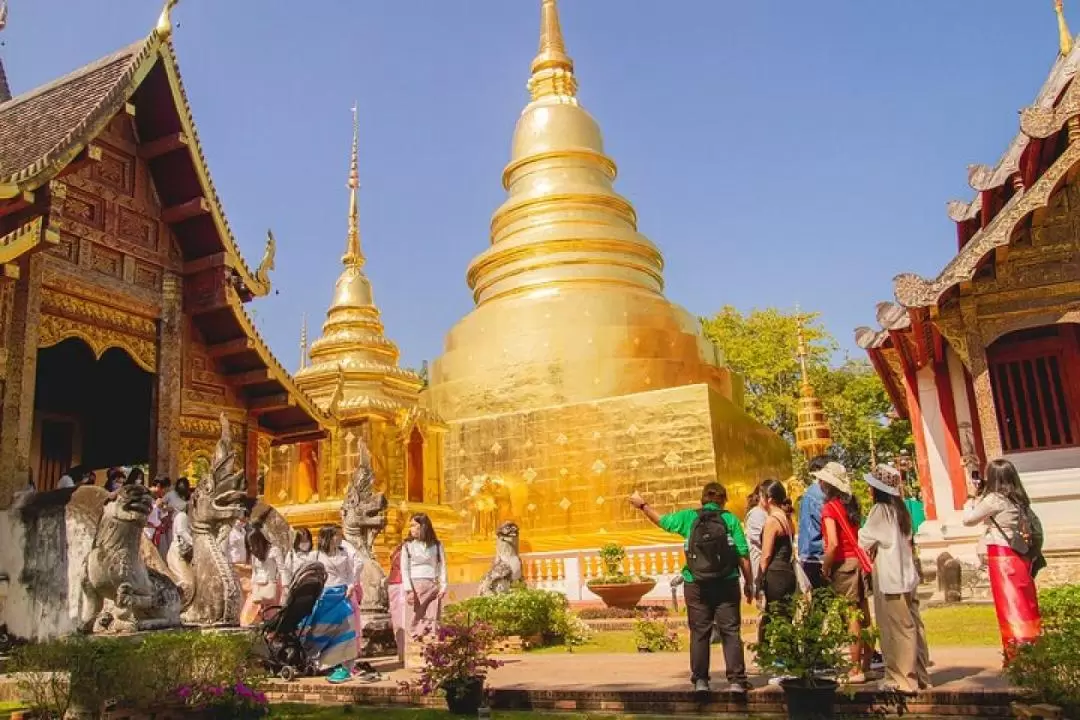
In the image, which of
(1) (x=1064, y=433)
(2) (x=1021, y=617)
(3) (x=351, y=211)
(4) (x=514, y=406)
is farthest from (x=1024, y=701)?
(3) (x=351, y=211)

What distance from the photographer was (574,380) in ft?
67.8

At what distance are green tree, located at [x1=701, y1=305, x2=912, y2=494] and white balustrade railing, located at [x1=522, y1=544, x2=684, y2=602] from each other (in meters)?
18.2

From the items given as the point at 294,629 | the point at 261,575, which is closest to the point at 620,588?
the point at 261,575

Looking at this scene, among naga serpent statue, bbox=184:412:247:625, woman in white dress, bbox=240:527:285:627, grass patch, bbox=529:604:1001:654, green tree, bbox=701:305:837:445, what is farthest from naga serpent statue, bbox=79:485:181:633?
green tree, bbox=701:305:837:445

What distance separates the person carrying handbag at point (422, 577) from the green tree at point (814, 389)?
82.1ft

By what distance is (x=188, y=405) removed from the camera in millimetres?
10086

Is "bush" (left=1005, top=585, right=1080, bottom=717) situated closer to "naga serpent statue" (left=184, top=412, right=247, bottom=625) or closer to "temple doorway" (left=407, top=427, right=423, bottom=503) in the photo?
"naga serpent statue" (left=184, top=412, right=247, bottom=625)

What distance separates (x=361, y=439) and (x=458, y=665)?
12.6 metres

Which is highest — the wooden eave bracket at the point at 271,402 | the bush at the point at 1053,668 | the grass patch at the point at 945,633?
the wooden eave bracket at the point at 271,402

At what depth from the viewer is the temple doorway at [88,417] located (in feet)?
37.9

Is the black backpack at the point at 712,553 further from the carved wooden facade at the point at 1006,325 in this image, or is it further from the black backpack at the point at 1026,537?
the carved wooden facade at the point at 1006,325

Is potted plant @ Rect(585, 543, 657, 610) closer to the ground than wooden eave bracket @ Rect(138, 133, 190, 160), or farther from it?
closer to the ground

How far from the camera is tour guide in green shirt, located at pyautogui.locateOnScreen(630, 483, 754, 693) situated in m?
5.88

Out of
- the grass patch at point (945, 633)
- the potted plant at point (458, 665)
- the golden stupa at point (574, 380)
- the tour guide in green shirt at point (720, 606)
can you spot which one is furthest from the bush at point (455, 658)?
the golden stupa at point (574, 380)
